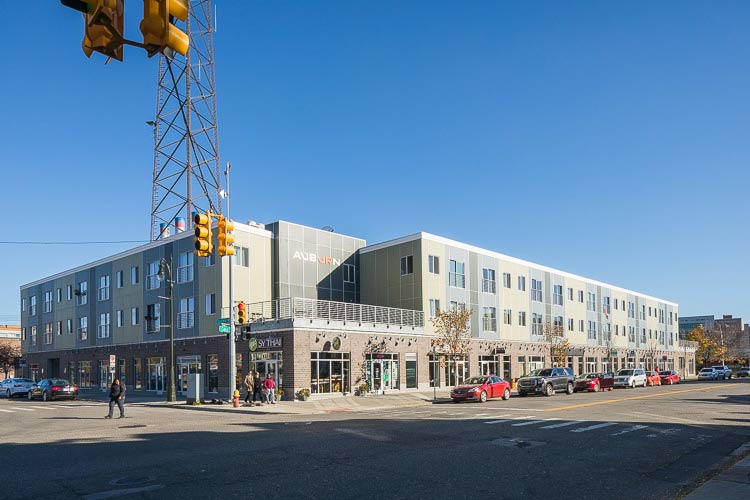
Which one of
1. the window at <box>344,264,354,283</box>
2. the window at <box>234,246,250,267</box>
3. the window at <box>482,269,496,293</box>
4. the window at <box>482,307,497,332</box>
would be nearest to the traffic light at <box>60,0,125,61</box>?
the window at <box>234,246,250,267</box>

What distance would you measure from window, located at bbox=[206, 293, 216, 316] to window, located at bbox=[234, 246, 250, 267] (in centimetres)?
264

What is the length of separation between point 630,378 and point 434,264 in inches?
779

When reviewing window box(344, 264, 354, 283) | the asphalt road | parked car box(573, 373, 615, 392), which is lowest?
parked car box(573, 373, 615, 392)

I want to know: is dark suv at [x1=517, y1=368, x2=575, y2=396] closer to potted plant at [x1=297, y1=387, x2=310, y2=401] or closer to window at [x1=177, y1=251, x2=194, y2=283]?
potted plant at [x1=297, y1=387, x2=310, y2=401]

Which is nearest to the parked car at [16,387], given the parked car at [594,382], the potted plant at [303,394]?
the potted plant at [303,394]

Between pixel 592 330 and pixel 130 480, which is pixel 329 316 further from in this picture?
pixel 592 330

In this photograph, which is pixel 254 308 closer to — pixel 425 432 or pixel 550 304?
pixel 425 432

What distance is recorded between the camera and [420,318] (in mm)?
46406

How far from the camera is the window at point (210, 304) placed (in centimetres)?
4231

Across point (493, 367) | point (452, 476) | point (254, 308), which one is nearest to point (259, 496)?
point (452, 476)

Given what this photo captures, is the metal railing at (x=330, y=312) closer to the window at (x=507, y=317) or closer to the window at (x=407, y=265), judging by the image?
the window at (x=407, y=265)

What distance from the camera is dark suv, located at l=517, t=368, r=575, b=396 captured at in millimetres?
39625

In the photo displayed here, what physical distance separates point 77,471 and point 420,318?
35.6 m

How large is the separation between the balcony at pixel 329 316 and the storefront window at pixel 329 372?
1724mm
